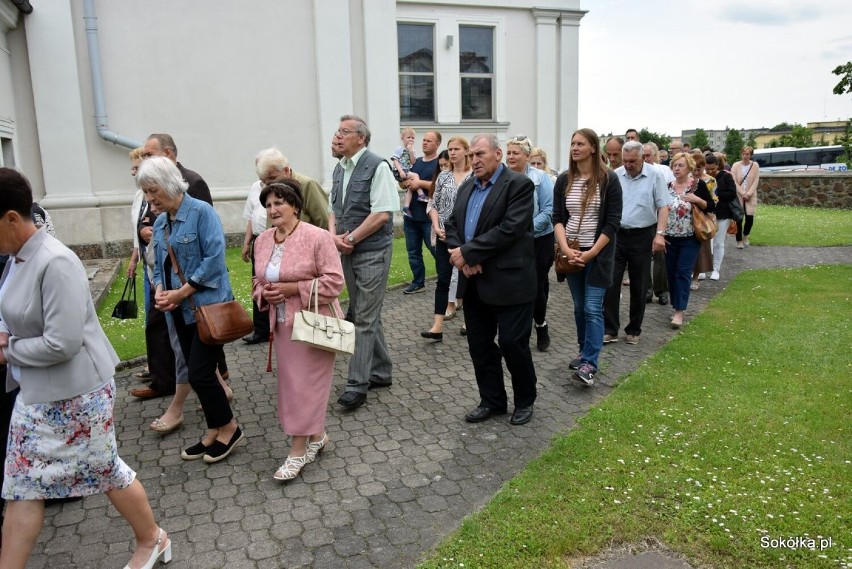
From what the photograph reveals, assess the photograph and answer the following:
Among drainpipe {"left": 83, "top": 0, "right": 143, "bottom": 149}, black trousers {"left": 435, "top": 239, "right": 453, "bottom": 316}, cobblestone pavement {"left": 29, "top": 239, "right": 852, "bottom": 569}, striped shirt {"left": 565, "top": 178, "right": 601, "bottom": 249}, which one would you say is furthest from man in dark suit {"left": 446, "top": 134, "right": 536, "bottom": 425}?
drainpipe {"left": 83, "top": 0, "right": 143, "bottom": 149}

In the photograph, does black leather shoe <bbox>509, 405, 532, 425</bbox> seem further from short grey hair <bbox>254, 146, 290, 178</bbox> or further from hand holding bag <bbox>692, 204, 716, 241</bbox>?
hand holding bag <bbox>692, 204, 716, 241</bbox>

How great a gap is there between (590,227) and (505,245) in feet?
4.56

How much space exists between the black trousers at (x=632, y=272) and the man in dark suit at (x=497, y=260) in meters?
2.31

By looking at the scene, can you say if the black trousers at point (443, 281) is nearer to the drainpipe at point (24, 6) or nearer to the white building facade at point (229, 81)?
the white building facade at point (229, 81)

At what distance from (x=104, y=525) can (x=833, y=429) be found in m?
4.75

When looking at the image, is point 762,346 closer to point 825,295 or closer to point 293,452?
point 825,295

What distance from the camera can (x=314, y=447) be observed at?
4.30 meters

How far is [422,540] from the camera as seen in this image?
11.2ft

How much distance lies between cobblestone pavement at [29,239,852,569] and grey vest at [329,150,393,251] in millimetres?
1340

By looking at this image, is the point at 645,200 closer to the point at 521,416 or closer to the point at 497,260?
the point at 497,260

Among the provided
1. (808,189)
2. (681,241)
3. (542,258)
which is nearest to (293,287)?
(542,258)

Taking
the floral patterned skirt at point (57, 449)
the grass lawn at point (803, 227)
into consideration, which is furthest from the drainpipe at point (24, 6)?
the grass lawn at point (803, 227)

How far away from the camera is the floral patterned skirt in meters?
2.79

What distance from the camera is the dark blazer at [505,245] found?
4.48 meters
